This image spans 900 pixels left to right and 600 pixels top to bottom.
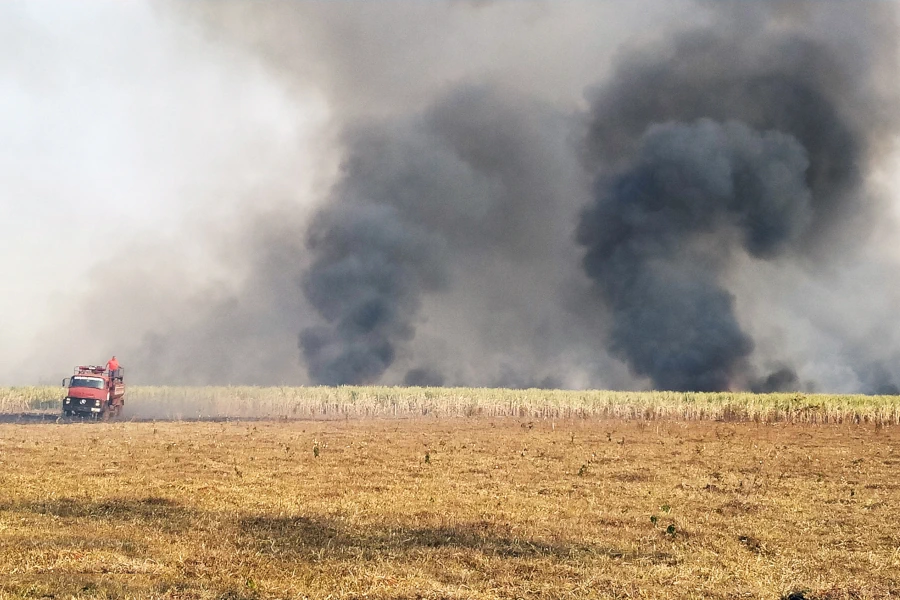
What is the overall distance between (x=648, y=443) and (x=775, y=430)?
666 inches

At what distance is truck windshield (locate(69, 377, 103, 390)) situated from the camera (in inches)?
2212

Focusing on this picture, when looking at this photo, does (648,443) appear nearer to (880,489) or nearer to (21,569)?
(880,489)

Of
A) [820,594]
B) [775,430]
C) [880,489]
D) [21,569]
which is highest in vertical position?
[775,430]

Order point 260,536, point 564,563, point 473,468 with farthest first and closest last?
point 473,468, point 260,536, point 564,563

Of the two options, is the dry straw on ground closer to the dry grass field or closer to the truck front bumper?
the truck front bumper

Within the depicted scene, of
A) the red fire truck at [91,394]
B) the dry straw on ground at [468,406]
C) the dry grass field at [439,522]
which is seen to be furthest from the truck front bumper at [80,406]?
the dry grass field at [439,522]

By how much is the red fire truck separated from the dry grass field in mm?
18888

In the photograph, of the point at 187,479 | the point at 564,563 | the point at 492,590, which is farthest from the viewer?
the point at 187,479

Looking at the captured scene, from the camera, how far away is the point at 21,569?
1280cm

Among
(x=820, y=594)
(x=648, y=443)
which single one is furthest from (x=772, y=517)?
(x=648, y=443)

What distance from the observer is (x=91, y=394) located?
5538cm

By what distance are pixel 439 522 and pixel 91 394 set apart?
44437 millimetres

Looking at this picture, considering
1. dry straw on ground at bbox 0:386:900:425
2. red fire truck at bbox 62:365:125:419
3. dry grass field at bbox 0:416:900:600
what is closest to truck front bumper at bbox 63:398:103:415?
red fire truck at bbox 62:365:125:419

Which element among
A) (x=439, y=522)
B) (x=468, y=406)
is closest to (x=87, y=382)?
(x=468, y=406)
